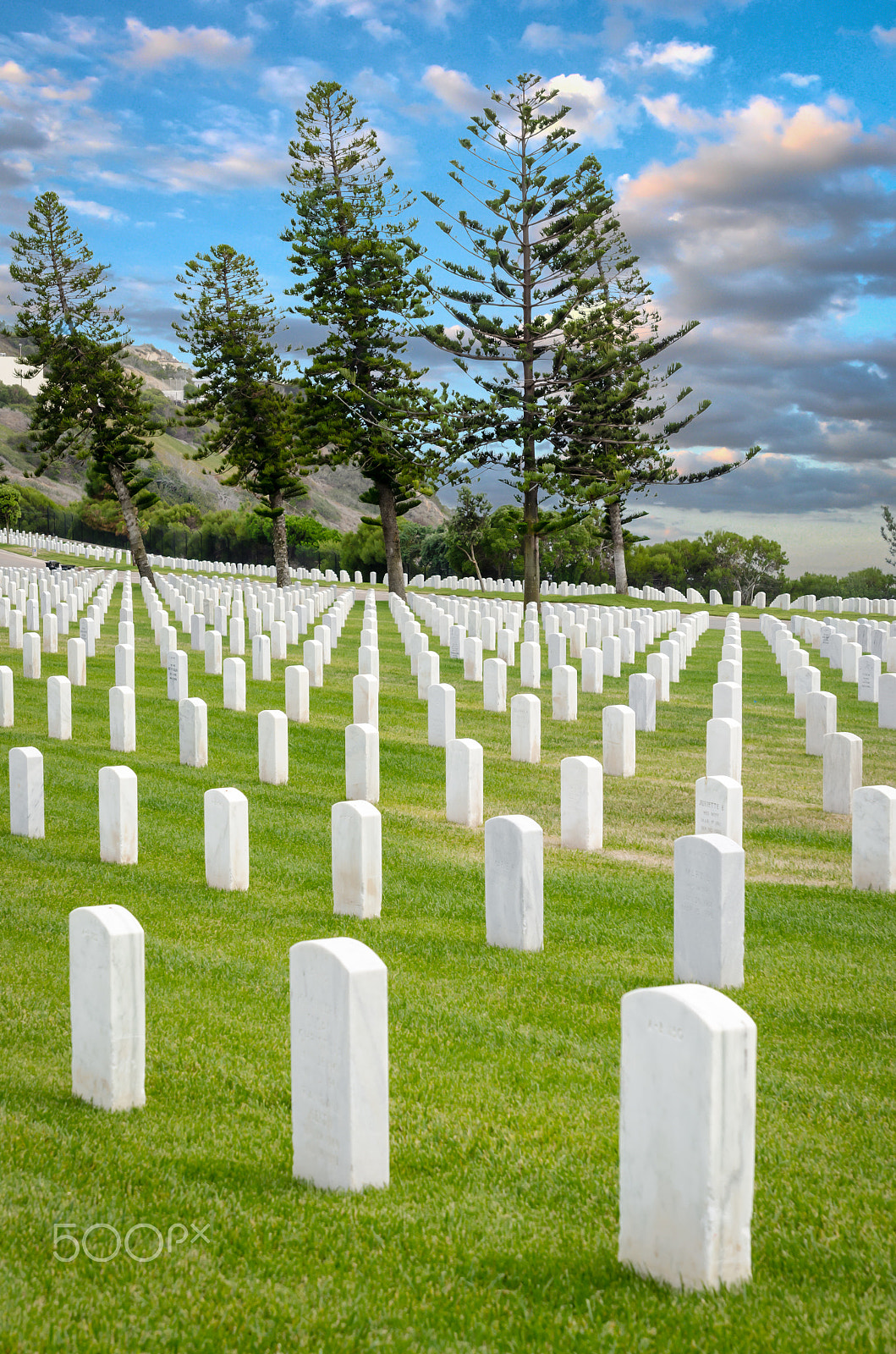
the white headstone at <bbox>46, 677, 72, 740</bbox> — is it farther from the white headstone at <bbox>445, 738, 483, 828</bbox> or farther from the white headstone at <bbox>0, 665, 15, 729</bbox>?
the white headstone at <bbox>445, 738, 483, 828</bbox>

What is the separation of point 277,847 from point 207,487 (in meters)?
178

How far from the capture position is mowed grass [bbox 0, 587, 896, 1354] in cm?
263

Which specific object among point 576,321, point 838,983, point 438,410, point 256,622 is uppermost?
point 576,321

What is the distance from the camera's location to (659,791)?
10.2m

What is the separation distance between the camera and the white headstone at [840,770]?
918 cm

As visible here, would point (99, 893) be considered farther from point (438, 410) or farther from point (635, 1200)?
point (438, 410)

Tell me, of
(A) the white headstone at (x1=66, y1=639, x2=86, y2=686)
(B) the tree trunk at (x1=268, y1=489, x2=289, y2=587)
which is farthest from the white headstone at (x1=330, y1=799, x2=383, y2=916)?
(B) the tree trunk at (x1=268, y1=489, x2=289, y2=587)

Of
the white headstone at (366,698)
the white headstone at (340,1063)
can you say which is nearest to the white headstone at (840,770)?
the white headstone at (366,698)

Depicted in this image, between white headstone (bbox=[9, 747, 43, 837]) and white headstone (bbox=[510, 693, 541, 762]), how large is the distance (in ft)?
16.3

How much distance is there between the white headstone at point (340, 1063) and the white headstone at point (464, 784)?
535 cm

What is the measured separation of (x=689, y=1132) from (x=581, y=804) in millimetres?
5233

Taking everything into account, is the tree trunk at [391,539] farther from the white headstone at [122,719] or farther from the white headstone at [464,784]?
the white headstone at [464,784]

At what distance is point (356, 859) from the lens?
6148 millimetres

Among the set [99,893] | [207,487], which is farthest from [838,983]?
[207,487]
